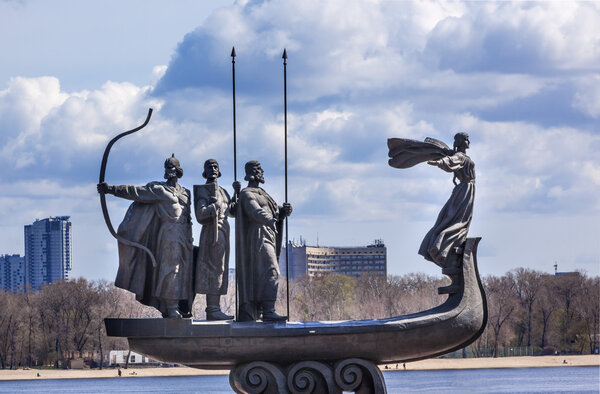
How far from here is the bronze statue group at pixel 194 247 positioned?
21.7m

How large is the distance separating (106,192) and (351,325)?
4.22 m

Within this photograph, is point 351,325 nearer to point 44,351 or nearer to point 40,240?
point 44,351

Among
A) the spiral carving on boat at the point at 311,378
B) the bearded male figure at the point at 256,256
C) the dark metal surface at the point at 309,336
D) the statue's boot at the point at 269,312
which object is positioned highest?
the bearded male figure at the point at 256,256

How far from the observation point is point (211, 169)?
865 inches

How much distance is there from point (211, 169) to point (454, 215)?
382 centimetres

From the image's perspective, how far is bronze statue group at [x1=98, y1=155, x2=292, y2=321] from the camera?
2167cm

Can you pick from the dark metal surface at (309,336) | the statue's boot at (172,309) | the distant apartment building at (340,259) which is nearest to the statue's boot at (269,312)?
the dark metal surface at (309,336)

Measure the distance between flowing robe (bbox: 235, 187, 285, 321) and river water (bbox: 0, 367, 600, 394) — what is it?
115ft

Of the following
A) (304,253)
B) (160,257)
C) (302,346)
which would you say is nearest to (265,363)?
(302,346)

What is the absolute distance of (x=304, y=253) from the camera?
192m

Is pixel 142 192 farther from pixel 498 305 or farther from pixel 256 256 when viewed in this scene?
pixel 498 305

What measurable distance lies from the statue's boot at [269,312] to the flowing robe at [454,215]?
95.5 inches

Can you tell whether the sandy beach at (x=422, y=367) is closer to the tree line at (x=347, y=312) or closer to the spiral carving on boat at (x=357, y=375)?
the tree line at (x=347, y=312)

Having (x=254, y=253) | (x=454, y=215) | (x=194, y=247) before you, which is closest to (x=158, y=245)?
(x=194, y=247)
